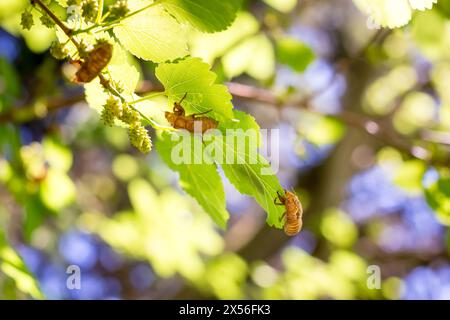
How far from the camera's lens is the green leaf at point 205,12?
86 cm

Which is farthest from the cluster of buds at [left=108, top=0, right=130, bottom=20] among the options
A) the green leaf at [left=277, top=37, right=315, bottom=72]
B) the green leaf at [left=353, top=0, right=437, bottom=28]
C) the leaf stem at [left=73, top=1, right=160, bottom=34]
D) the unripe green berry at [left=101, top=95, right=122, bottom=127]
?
the green leaf at [left=277, top=37, right=315, bottom=72]

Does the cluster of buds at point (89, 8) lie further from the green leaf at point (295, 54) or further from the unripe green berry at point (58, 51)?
the green leaf at point (295, 54)

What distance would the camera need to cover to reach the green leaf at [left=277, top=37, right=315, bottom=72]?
74.7 inches

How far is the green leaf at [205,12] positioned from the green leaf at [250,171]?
0.14m

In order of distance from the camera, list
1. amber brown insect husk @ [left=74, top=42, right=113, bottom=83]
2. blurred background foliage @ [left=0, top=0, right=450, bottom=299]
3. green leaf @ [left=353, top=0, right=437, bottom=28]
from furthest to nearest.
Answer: blurred background foliage @ [left=0, top=0, right=450, bottom=299]
green leaf @ [left=353, top=0, right=437, bottom=28]
amber brown insect husk @ [left=74, top=42, right=113, bottom=83]

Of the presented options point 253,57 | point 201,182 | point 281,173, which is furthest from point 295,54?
point 281,173

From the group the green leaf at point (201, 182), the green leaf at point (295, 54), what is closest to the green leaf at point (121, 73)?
the green leaf at point (201, 182)

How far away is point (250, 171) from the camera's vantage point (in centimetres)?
88

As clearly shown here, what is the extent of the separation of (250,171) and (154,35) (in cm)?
24

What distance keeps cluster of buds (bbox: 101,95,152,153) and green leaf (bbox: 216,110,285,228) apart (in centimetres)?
12

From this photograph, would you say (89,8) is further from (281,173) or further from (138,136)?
(281,173)

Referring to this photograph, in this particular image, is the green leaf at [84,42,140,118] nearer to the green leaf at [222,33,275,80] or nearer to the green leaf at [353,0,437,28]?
the green leaf at [353,0,437,28]
